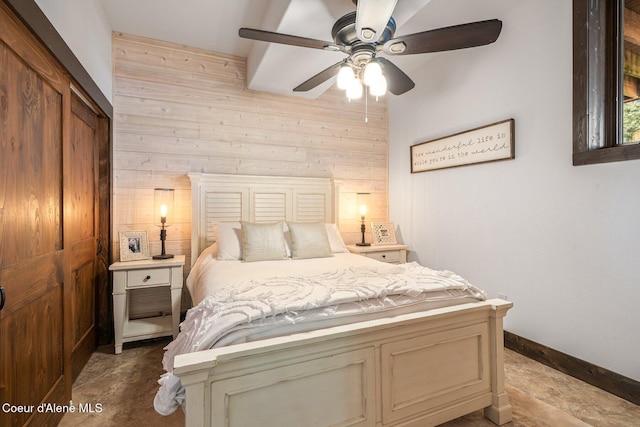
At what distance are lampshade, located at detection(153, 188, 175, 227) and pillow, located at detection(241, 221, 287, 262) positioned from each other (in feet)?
2.62

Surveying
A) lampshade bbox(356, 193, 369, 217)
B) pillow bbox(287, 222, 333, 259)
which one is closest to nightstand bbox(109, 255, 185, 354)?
pillow bbox(287, 222, 333, 259)

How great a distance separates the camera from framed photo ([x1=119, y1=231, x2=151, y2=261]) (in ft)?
8.86

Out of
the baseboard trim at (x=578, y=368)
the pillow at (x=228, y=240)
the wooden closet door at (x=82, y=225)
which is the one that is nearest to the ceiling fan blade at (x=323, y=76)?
the pillow at (x=228, y=240)

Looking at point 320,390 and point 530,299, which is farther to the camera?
point 530,299

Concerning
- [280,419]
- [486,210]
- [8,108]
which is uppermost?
[8,108]

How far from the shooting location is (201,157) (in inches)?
124

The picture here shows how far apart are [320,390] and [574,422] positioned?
1495 millimetres

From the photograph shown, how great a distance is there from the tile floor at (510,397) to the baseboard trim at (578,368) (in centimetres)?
4

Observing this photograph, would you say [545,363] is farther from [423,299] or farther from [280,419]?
[280,419]

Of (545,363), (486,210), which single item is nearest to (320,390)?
(545,363)

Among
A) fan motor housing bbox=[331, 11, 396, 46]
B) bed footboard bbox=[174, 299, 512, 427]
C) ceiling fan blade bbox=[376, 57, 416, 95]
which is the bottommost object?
bed footboard bbox=[174, 299, 512, 427]

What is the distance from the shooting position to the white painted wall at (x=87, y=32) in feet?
5.32

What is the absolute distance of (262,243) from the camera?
2639mm

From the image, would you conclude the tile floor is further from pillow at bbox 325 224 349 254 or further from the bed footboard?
pillow at bbox 325 224 349 254
